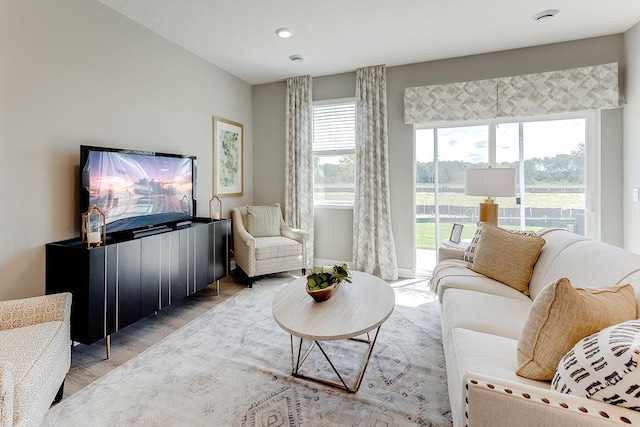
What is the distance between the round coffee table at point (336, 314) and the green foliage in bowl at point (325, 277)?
10cm

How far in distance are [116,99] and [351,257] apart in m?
3.18

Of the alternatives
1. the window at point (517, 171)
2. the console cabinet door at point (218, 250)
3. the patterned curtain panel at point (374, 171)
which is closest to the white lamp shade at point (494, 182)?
the window at point (517, 171)

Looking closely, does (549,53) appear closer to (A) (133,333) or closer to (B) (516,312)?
(B) (516,312)

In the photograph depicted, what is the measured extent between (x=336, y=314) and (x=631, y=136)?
3458 mm

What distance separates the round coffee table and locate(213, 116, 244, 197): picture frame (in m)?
2.29

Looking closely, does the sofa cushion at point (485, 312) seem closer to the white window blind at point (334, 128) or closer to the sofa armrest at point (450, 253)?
the sofa armrest at point (450, 253)

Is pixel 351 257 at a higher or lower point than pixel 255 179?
lower

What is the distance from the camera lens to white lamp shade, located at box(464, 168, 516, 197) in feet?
9.23

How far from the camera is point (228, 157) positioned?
4.18 meters

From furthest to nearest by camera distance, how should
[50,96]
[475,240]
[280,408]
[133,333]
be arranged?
[475,240] < [133,333] < [50,96] < [280,408]

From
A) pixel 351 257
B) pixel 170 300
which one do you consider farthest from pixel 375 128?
pixel 170 300

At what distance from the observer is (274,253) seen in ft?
12.2

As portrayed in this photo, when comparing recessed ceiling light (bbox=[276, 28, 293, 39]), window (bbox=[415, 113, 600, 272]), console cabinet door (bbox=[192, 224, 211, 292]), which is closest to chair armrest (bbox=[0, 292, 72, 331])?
console cabinet door (bbox=[192, 224, 211, 292])

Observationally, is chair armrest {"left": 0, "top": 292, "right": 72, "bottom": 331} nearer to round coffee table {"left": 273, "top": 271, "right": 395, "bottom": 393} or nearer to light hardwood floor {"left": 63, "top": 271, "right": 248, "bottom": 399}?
light hardwood floor {"left": 63, "top": 271, "right": 248, "bottom": 399}
